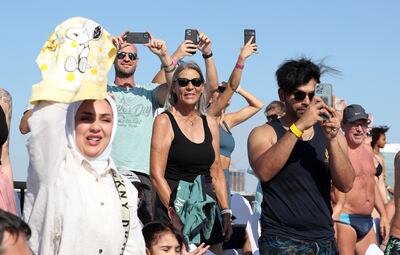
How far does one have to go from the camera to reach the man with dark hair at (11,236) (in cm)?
313

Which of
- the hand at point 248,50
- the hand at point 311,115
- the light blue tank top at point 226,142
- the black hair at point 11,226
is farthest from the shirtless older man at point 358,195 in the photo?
the black hair at point 11,226

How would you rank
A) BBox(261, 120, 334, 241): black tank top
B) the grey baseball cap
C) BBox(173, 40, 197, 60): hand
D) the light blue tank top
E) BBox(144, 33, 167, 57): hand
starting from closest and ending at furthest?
BBox(261, 120, 334, 241): black tank top < BBox(144, 33, 167, 57): hand < BBox(173, 40, 197, 60): hand < the light blue tank top < the grey baseball cap

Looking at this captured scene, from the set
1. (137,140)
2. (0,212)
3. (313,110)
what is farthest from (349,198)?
(0,212)

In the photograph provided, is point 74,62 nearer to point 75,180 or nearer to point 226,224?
point 75,180

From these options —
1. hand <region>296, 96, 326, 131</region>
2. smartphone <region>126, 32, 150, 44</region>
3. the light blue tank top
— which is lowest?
the light blue tank top

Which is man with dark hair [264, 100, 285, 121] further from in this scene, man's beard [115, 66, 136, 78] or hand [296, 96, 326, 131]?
hand [296, 96, 326, 131]

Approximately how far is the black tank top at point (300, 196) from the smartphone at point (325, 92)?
1.00 ft

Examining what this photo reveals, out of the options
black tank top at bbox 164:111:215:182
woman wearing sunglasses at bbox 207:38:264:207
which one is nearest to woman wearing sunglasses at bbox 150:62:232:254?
black tank top at bbox 164:111:215:182

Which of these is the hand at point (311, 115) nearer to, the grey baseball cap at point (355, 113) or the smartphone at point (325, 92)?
the smartphone at point (325, 92)

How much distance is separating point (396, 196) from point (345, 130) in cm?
328

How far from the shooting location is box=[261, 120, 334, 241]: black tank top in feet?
20.2

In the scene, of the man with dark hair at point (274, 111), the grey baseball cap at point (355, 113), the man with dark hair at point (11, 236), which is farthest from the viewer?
the man with dark hair at point (274, 111)

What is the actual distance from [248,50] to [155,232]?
376 cm

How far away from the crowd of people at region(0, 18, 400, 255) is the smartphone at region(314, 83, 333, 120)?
0.07 meters
